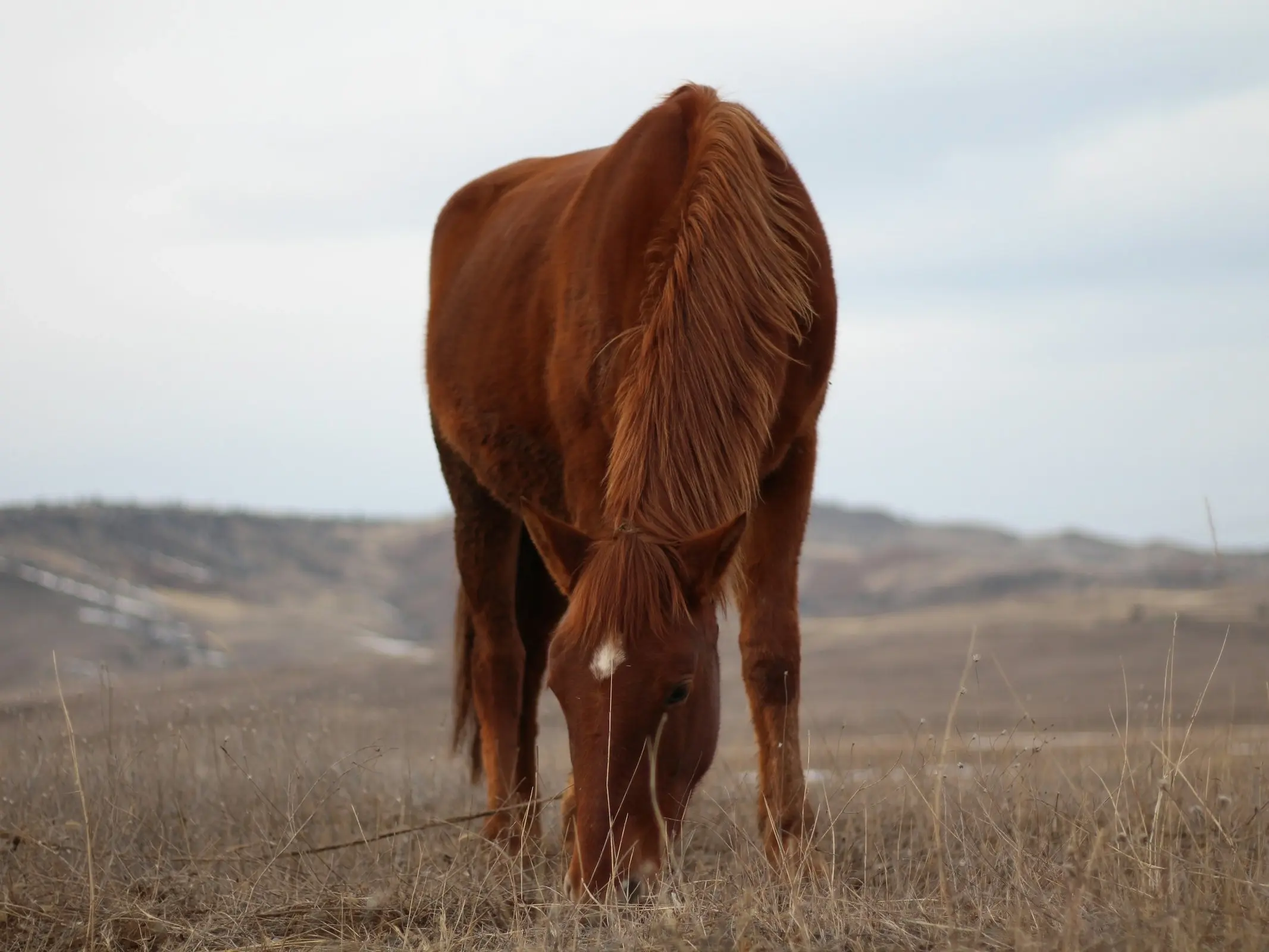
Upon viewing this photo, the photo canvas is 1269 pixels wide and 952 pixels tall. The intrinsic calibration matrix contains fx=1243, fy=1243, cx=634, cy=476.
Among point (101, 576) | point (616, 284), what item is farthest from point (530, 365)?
point (101, 576)

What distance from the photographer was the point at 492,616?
5.21 m

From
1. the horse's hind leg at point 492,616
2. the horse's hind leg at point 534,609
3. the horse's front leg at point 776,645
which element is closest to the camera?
the horse's front leg at point 776,645

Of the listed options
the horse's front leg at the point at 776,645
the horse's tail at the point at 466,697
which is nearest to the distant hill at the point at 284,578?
the horse's tail at the point at 466,697

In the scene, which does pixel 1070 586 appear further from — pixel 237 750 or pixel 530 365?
pixel 530 365

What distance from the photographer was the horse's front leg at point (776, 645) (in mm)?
3762

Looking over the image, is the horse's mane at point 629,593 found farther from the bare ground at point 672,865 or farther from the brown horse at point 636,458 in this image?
the bare ground at point 672,865

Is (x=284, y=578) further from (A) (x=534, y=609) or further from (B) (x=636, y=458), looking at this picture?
(B) (x=636, y=458)

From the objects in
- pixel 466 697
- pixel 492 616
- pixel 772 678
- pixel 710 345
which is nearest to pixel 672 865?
pixel 772 678

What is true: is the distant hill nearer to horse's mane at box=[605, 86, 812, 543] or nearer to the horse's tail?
the horse's tail

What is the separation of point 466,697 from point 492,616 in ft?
1.85

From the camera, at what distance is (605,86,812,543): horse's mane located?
3283 millimetres

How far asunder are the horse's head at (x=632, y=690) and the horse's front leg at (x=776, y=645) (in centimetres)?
75

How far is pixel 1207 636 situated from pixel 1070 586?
10.3 meters

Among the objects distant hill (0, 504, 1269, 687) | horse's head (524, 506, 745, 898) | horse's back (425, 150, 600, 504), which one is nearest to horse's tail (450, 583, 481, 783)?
horse's back (425, 150, 600, 504)
